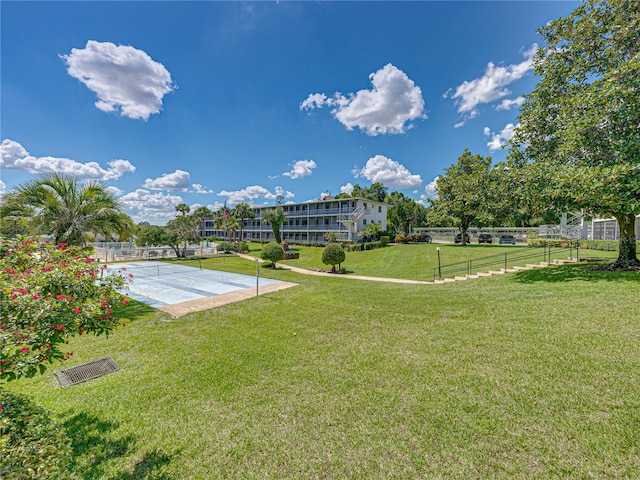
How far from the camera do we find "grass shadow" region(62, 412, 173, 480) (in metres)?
2.77

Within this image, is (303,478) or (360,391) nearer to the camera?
(303,478)

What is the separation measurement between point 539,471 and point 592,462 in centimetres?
60

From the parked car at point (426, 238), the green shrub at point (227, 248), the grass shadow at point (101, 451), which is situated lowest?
the grass shadow at point (101, 451)

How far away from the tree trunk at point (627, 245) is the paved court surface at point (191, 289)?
14.7 m

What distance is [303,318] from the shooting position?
7.96 metres

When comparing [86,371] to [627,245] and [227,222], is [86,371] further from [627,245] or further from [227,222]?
[227,222]

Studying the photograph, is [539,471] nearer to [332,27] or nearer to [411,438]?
[411,438]

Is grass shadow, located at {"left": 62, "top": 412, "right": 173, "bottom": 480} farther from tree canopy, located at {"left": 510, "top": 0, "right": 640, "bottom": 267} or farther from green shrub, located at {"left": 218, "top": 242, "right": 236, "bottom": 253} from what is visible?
green shrub, located at {"left": 218, "top": 242, "right": 236, "bottom": 253}

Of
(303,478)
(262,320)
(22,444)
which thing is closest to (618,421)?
(303,478)

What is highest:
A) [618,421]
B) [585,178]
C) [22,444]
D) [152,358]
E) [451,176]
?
[451,176]

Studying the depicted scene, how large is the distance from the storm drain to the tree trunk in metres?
17.7

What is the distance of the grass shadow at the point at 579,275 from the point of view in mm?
9269

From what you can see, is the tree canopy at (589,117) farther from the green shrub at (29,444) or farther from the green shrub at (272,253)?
the green shrub at (272,253)

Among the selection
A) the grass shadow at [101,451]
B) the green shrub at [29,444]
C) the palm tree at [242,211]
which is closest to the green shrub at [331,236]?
the palm tree at [242,211]
